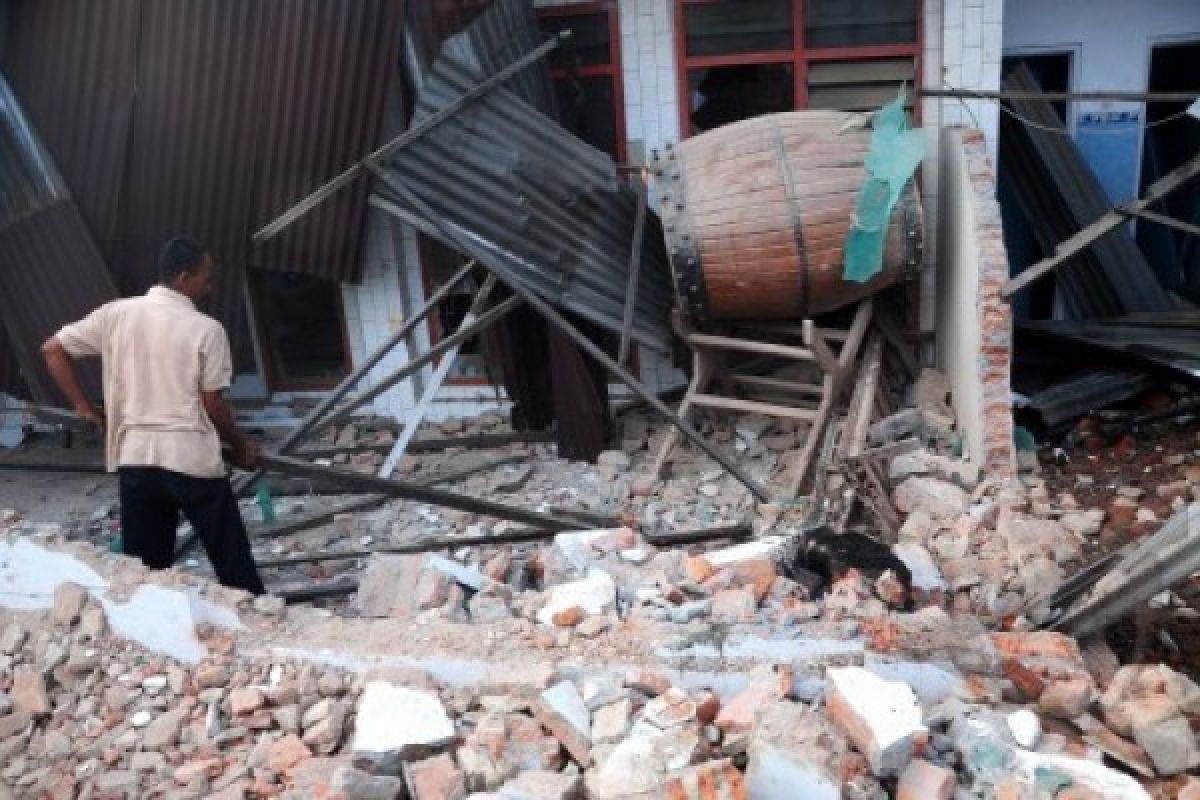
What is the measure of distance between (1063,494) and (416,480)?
3.63m

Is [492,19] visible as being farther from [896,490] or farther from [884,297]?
[896,490]

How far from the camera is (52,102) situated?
6.25m

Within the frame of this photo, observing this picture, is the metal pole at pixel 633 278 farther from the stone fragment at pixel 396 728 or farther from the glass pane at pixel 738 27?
the stone fragment at pixel 396 728

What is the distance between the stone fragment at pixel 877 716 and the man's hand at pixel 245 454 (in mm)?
2535

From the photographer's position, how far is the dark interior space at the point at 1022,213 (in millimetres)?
7473

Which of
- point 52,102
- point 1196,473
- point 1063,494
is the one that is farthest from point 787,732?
point 52,102

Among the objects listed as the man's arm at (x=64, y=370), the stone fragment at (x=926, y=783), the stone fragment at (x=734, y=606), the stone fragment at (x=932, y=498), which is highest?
the man's arm at (x=64, y=370)

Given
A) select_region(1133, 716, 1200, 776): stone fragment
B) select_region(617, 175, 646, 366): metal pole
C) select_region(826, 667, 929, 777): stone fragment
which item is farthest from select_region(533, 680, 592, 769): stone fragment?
select_region(617, 175, 646, 366): metal pole

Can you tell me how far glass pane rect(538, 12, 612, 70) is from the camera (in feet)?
21.0

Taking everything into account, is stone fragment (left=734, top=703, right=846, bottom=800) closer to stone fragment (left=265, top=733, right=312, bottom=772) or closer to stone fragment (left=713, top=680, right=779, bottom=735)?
stone fragment (left=713, top=680, right=779, bottom=735)

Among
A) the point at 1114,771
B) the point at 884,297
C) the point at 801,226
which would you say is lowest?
the point at 1114,771

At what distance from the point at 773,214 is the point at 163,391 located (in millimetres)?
3190

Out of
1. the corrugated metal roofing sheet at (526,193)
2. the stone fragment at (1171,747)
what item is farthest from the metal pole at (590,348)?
the stone fragment at (1171,747)

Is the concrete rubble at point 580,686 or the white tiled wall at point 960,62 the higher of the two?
the white tiled wall at point 960,62
